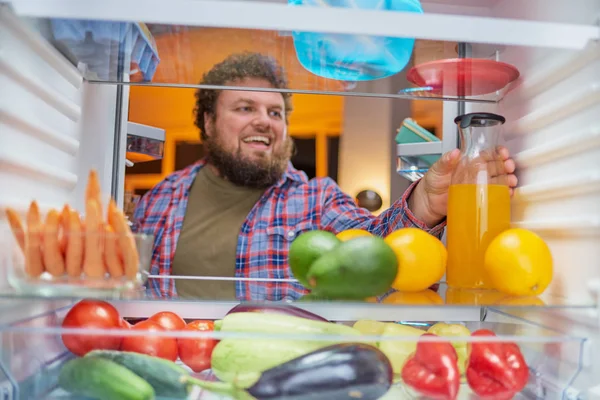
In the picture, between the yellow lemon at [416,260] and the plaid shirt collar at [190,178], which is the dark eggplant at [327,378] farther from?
the plaid shirt collar at [190,178]

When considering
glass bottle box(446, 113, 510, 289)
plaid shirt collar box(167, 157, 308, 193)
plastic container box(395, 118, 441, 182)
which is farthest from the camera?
plaid shirt collar box(167, 157, 308, 193)

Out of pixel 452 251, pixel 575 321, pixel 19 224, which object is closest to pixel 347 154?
pixel 452 251

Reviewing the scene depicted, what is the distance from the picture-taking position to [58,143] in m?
0.94

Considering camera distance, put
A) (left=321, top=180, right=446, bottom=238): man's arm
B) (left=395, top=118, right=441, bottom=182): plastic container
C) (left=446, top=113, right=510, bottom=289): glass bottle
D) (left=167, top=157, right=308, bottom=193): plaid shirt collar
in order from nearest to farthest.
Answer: (left=446, top=113, right=510, bottom=289): glass bottle, (left=321, top=180, right=446, bottom=238): man's arm, (left=395, top=118, right=441, bottom=182): plastic container, (left=167, top=157, right=308, bottom=193): plaid shirt collar

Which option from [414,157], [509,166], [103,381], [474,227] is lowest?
[103,381]

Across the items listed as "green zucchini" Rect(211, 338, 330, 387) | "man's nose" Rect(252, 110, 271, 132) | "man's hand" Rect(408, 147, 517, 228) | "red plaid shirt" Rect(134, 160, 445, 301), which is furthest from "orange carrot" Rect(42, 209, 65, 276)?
"man's nose" Rect(252, 110, 271, 132)

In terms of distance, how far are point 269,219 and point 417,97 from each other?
898mm

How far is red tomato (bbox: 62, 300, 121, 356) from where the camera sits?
2.50 feet

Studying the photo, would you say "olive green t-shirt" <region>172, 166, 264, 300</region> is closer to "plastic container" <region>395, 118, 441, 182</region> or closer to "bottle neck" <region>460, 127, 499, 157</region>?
"plastic container" <region>395, 118, 441, 182</region>

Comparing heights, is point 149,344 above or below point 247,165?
below

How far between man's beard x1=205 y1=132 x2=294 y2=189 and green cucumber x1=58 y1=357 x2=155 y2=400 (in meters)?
1.33

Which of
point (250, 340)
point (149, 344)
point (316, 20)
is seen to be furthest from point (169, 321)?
point (316, 20)

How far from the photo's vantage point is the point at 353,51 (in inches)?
34.4

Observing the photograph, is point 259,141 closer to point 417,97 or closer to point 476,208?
point 417,97
